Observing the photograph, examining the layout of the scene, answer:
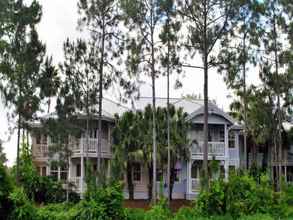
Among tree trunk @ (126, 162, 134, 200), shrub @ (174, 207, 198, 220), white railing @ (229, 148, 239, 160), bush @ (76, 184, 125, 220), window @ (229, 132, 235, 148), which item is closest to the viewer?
bush @ (76, 184, 125, 220)

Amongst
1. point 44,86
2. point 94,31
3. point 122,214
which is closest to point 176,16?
point 94,31

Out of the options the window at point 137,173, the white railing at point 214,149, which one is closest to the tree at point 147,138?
the window at point 137,173

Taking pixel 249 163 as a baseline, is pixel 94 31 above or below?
above

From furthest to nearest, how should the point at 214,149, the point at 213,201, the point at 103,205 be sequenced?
the point at 214,149 → the point at 213,201 → the point at 103,205

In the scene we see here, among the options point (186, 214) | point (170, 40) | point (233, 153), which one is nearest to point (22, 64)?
point (170, 40)

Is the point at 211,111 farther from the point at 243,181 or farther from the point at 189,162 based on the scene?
the point at 243,181

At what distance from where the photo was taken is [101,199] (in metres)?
15.8

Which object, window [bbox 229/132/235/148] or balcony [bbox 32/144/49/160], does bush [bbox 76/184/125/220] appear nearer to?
balcony [bbox 32/144/49/160]

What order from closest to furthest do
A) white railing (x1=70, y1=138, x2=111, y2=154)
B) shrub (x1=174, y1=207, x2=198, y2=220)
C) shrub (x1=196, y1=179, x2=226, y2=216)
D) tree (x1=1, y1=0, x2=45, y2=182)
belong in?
shrub (x1=174, y1=207, x2=198, y2=220), shrub (x1=196, y1=179, x2=226, y2=216), tree (x1=1, y1=0, x2=45, y2=182), white railing (x1=70, y1=138, x2=111, y2=154)

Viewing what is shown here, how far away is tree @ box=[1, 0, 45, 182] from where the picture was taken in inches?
1202

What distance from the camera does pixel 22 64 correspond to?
30828 mm

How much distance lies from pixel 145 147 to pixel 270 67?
997 cm

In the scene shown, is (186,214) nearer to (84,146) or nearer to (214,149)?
(84,146)

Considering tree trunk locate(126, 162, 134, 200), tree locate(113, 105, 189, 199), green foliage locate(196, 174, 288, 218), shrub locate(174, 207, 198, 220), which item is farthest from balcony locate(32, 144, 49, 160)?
green foliage locate(196, 174, 288, 218)
